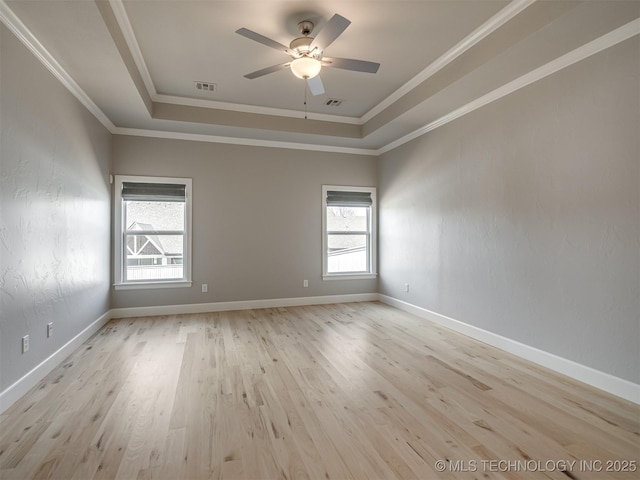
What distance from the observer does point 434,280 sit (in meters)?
4.54

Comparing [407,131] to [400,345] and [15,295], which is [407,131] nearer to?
[400,345]

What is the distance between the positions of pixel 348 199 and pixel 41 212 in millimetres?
4262

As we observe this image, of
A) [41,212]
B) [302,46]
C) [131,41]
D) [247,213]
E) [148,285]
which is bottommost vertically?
[148,285]

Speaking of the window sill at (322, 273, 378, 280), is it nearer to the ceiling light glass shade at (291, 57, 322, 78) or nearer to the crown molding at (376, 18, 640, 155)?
the crown molding at (376, 18, 640, 155)

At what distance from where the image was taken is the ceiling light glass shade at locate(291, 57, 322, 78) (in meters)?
2.80

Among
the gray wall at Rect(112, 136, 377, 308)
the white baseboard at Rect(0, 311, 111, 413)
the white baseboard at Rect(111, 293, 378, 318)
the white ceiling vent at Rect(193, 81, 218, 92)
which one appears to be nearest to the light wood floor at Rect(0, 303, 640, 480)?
the white baseboard at Rect(0, 311, 111, 413)

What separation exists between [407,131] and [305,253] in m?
2.53

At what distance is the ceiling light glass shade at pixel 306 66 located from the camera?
9.18ft

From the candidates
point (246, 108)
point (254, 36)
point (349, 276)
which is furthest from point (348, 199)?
point (254, 36)

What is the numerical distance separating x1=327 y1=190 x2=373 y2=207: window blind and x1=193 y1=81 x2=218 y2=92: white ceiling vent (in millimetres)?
2469

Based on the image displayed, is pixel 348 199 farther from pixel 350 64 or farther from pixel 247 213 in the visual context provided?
pixel 350 64

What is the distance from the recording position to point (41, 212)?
2.74 m

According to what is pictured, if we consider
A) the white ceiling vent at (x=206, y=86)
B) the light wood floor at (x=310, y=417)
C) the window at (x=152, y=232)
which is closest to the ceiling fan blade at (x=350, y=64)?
the white ceiling vent at (x=206, y=86)

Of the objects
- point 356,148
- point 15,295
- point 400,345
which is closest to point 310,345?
point 400,345
